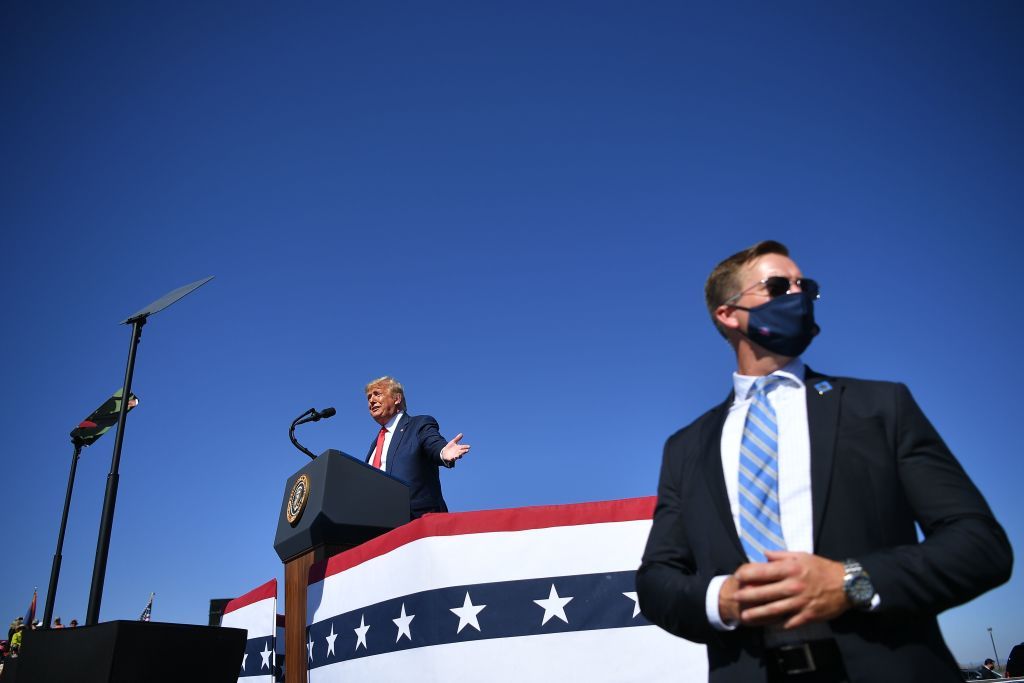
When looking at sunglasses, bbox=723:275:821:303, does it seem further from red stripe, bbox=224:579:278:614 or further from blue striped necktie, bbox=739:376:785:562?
red stripe, bbox=224:579:278:614

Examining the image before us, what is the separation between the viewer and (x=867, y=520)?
5.10 feet

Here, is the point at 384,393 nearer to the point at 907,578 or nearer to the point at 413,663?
the point at 413,663

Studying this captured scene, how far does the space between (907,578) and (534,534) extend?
193 cm

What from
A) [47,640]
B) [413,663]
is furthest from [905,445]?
[47,640]

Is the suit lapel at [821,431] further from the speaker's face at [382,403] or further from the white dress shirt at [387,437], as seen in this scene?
the speaker's face at [382,403]

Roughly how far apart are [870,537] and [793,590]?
26cm

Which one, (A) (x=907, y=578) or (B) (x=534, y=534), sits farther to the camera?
(B) (x=534, y=534)

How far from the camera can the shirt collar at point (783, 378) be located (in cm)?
183

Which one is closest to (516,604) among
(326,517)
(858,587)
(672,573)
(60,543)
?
(326,517)

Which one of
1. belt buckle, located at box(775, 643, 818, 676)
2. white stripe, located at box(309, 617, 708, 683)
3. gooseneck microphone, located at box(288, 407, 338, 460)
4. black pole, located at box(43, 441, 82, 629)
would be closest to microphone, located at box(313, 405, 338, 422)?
gooseneck microphone, located at box(288, 407, 338, 460)

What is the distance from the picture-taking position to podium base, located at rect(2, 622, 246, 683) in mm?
3082

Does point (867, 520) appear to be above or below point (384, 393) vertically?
below

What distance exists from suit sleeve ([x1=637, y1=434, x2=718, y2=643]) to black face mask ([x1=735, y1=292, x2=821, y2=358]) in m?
0.39

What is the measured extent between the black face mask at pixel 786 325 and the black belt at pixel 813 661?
72 cm
